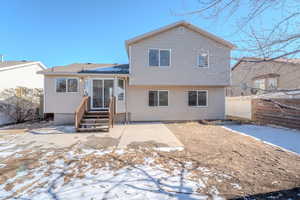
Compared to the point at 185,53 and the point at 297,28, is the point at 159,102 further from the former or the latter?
the point at 297,28

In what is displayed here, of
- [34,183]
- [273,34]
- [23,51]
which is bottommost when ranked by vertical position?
[34,183]

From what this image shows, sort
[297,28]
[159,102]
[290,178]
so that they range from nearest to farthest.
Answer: [297,28] → [290,178] → [159,102]

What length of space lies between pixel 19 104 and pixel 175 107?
447 inches

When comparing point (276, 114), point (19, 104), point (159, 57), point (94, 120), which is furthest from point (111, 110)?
point (276, 114)

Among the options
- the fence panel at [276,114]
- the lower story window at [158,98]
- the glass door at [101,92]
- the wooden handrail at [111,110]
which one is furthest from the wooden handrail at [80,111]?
the fence panel at [276,114]

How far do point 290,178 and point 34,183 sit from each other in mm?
5295

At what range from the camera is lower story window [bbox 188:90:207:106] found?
35.3 feet

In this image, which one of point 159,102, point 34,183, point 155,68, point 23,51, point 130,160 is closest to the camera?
point 34,183

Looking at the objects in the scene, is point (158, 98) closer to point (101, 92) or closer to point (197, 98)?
point (197, 98)

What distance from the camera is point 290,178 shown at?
10.3 feet

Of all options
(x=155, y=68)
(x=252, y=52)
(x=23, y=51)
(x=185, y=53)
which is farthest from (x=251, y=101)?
(x=23, y=51)

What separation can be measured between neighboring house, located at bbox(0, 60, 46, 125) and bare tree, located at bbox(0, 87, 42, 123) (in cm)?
40

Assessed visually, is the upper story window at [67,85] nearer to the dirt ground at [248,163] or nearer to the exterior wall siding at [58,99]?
the exterior wall siding at [58,99]

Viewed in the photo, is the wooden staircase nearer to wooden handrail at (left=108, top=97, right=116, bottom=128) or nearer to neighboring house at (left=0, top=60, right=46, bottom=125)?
wooden handrail at (left=108, top=97, right=116, bottom=128)
